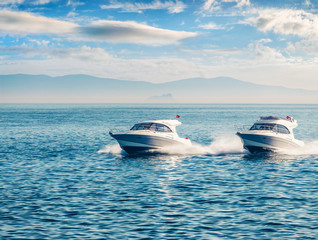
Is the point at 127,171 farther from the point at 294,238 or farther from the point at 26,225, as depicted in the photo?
the point at 294,238

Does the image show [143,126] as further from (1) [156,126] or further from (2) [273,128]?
(2) [273,128]

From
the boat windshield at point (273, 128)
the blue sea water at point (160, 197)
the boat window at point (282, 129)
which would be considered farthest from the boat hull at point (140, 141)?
the boat window at point (282, 129)

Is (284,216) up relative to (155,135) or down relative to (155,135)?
down

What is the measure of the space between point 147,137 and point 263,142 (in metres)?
9.75

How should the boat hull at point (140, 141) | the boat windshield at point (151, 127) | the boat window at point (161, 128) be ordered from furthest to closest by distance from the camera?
the boat window at point (161, 128), the boat windshield at point (151, 127), the boat hull at point (140, 141)

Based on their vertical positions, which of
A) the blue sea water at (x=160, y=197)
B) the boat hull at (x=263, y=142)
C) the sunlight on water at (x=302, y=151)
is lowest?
the blue sea water at (x=160, y=197)

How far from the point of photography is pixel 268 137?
34.2 m

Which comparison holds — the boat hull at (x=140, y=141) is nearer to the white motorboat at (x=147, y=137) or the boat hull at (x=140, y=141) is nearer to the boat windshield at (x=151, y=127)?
the white motorboat at (x=147, y=137)

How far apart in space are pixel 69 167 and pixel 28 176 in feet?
14.4

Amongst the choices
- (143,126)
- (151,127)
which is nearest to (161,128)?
(151,127)

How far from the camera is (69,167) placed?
30.0 m

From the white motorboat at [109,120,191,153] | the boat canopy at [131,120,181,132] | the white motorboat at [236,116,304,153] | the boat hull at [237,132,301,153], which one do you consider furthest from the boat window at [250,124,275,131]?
the boat canopy at [131,120,181,132]

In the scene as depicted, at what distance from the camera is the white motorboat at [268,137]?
34.2 meters

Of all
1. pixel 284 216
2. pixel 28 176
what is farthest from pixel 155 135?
pixel 284 216
